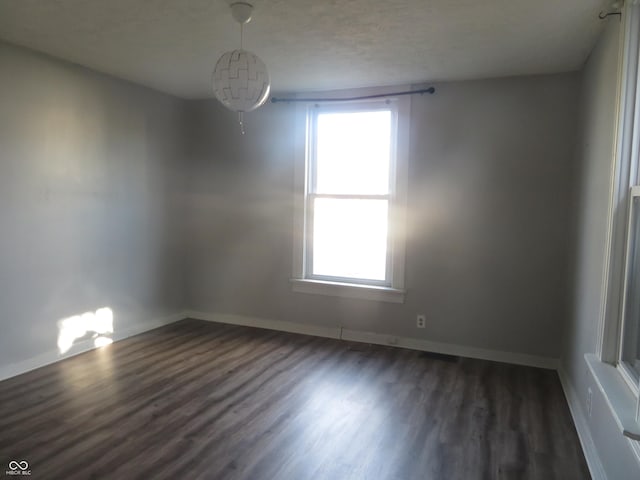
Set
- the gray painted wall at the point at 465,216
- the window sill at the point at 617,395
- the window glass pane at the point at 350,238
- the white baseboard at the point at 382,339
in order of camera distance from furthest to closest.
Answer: the window glass pane at the point at 350,238 < the white baseboard at the point at 382,339 < the gray painted wall at the point at 465,216 < the window sill at the point at 617,395

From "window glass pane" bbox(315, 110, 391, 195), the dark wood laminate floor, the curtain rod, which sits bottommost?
the dark wood laminate floor

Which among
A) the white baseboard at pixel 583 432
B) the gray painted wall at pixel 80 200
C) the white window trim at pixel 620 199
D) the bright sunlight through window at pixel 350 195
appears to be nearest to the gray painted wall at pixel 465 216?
the bright sunlight through window at pixel 350 195

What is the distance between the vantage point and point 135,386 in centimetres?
319

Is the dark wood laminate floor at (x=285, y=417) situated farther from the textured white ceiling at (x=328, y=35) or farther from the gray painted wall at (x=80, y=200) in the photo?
the textured white ceiling at (x=328, y=35)

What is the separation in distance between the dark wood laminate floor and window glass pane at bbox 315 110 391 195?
5.17ft

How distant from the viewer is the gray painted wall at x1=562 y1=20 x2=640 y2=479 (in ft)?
6.83

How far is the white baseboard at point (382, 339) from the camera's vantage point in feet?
12.2

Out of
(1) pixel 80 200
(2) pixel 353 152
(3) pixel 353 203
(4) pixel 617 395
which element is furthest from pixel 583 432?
(1) pixel 80 200

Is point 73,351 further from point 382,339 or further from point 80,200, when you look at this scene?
point 382,339

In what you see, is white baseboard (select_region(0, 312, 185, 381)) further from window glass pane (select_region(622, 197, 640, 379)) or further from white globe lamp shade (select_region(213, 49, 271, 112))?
window glass pane (select_region(622, 197, 640, 379))

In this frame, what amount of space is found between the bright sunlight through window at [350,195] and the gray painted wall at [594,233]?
1581 millimetres

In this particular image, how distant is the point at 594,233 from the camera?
8.55ft

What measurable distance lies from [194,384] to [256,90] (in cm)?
215

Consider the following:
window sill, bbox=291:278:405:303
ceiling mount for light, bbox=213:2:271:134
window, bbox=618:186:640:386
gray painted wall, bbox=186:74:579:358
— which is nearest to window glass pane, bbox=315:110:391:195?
gray painted wall, bbox=186:74:579:358
